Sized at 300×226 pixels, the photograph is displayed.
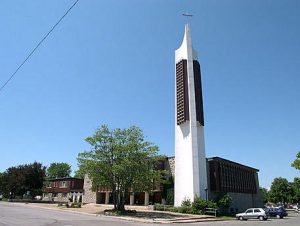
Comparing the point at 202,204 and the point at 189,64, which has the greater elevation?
the point at 189,64

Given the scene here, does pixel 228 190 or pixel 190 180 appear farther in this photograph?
pixel 228 190

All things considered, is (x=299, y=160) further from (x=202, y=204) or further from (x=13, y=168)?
(x=13, y=168)

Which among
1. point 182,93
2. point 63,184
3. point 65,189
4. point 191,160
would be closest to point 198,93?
point 182,93

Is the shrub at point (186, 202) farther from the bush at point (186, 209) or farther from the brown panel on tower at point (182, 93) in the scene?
the brown panel on tower at point (182, 93)

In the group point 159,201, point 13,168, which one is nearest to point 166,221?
point 159,201

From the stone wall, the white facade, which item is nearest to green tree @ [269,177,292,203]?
the stone wall

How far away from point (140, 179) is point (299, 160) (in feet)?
69.7

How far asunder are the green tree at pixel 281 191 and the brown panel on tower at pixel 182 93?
229 ft

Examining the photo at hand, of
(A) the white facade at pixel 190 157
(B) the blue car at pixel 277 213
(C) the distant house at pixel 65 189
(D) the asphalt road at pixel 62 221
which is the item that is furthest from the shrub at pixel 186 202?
(C) the distant house at pixel 65 189

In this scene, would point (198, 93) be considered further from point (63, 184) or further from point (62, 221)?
point (63, 184)

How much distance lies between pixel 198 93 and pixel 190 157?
9.91 m

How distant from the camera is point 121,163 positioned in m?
37.0

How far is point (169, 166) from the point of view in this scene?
50625mm

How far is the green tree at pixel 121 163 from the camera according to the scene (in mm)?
37312
